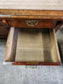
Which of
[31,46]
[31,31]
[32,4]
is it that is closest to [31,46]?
[31,46]

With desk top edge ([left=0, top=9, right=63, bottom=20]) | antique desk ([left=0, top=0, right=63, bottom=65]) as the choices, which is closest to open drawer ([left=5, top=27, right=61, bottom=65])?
antique desk ([left=0, top=0, right=63, bottom=65])

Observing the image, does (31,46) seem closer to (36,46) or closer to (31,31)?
(36,46)

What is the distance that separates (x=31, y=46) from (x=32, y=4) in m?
0.27

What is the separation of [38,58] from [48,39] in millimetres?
170

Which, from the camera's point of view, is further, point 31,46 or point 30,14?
point 31,46

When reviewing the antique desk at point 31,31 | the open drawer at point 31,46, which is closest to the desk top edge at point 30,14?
the antique desk at point 31,31

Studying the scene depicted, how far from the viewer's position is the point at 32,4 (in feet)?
1.59

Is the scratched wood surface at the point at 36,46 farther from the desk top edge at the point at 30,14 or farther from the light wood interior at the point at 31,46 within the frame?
the desk top edge at the point at 30,14

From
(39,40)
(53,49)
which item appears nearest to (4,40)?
(39,40)

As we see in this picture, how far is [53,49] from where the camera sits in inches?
21.2

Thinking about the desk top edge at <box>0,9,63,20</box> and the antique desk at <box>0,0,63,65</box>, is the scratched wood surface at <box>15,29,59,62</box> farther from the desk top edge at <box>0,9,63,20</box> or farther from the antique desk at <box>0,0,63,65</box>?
the desk top edge at <box>0,9,63,20</box>

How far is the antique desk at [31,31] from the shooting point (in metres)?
0.45

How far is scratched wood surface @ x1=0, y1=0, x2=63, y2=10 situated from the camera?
47 cm

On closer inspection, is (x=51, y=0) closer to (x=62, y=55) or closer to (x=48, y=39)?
(x=48, y=39)
